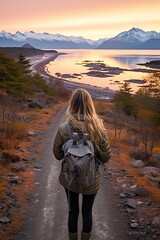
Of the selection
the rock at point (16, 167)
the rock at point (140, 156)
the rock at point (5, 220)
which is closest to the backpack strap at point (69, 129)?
the rock at point (5, 220)

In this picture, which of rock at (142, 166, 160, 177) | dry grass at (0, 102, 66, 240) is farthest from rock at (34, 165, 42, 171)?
rock at (142, 166, 160, 177)

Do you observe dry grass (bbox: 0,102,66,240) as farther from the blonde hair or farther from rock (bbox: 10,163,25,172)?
the blonde hair

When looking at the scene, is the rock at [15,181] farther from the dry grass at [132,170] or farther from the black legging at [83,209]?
the black legging at [83,209]

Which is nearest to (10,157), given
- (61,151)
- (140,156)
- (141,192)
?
(141,192)

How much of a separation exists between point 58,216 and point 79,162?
10.6ft

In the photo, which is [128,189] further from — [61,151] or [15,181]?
[61,151]

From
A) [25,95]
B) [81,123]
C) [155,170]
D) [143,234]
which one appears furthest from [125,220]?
[25,95]

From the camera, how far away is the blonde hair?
4.61 m

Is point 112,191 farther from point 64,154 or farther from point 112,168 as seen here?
point 64,154

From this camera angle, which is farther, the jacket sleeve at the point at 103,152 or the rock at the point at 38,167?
the rock at the point at 38,167

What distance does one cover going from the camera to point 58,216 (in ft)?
24.0

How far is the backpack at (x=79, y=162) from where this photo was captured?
176 inches

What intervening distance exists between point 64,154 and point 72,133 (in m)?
0.30

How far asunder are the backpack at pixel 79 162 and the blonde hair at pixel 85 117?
0.47 ft
